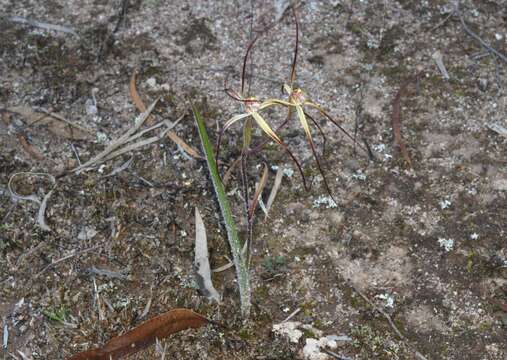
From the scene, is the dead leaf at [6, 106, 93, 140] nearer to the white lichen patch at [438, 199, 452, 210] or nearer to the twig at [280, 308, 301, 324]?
the twig at [280, 308, 301, 324]

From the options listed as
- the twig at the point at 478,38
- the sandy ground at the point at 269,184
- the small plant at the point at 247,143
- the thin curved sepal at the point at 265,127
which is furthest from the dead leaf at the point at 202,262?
the twig at the point at 478,38

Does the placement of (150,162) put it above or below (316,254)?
above

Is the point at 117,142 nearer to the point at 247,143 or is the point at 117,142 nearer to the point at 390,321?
the point at 247,143

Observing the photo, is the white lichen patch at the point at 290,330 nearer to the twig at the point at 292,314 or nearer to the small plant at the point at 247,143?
the twig at the point at 292,314

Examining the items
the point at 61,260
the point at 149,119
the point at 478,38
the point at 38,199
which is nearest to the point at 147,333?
the point at 61,260

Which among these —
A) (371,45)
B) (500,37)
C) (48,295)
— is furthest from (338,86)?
A: (48,295)

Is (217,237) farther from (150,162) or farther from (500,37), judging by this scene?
(500,37)
